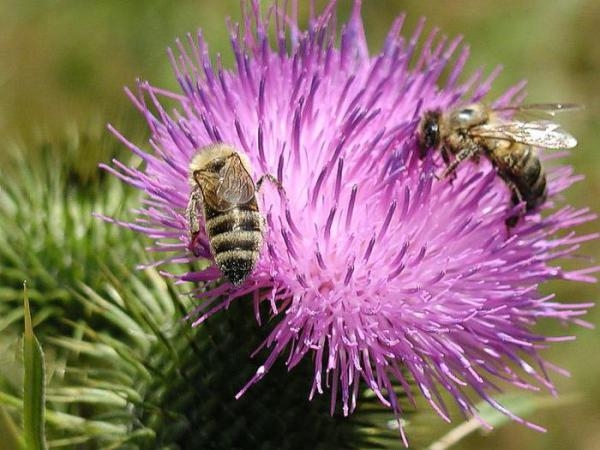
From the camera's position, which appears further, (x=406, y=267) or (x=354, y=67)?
(x=354, y=67)

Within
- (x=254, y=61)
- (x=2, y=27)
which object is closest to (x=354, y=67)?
(x=254, y=61)

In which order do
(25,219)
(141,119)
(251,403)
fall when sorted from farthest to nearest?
(141,119) < (25,219) < (251,403)

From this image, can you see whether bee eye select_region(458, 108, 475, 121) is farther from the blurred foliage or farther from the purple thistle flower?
the blurred foliage

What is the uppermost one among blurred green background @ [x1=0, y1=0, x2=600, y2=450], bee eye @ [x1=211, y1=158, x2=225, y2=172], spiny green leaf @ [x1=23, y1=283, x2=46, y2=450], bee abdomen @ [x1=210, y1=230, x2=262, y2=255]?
blurred green background @ [x1=0, y1=0, x2=600, y2=450]

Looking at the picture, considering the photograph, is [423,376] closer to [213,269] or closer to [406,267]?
[406,267]

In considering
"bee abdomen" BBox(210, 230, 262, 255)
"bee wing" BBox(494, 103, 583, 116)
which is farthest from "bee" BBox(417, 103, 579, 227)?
"bee abdomen" BBox(210, 230, 262, 255)

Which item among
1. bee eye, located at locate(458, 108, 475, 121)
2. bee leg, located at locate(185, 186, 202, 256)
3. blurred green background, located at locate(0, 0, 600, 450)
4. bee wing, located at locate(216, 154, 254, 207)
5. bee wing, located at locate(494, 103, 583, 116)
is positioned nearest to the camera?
bee wing, located at locate(216, 154, 254, 207)
